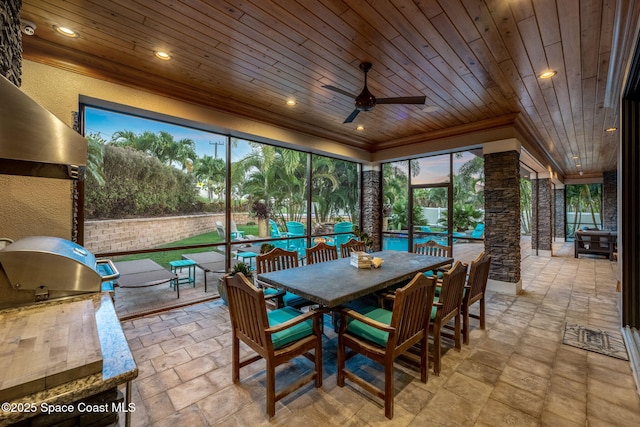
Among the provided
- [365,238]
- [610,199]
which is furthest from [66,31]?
→ [610,199]

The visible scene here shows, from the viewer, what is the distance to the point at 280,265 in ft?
11.3

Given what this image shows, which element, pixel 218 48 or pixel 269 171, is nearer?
pixel 218 48

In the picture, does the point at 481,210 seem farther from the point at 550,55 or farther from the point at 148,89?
the point at 148,89

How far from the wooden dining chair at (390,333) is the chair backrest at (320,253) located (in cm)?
157

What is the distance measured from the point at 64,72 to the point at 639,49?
16.6 ft

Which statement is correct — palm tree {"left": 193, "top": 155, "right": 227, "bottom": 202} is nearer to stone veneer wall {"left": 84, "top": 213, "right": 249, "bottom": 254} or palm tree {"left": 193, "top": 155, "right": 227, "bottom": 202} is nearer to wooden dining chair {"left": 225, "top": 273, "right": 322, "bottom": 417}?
stone veneer wall {"left": 84, "top": 213, "right": 249, "bottom": 254}

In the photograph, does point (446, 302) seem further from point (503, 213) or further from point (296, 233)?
point (296, 233)

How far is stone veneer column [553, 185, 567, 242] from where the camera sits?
11336 millimetres

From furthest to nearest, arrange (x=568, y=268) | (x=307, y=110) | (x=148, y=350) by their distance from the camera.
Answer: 1. (x=568, y=268)
2. (x=307, y=110)
3. (x=148, y=350)

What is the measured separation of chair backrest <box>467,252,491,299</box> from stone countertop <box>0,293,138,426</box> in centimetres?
290

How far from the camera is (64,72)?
8.98 feet

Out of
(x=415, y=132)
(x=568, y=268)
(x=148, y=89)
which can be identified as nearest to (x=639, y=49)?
A: (x=415, y=132)

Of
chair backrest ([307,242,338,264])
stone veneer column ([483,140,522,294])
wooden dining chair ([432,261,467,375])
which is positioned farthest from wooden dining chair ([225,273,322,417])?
stone veneer column ([483,140,522,294])

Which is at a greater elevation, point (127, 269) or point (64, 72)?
point (64, 72)
